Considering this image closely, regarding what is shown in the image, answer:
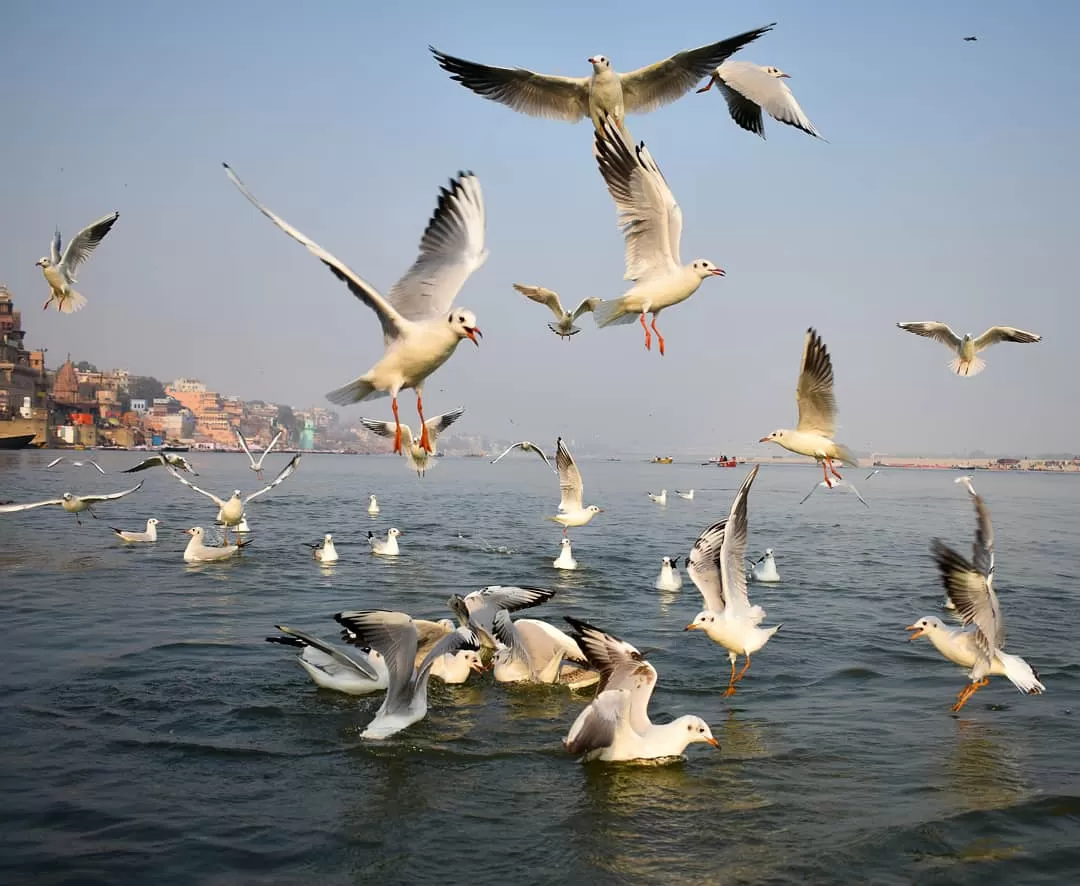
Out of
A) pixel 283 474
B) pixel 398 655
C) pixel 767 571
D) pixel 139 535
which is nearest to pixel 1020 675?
pixel 398 655

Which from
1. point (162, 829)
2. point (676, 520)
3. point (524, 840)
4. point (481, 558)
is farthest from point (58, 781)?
point (676, 520)

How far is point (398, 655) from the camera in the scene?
7.00m

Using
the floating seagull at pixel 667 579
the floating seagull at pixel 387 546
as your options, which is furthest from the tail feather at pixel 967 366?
the floating seagull at pixel 387 546

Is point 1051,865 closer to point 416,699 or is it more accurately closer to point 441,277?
point 416,699

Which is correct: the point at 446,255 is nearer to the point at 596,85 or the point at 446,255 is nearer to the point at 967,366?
the point at 596,85

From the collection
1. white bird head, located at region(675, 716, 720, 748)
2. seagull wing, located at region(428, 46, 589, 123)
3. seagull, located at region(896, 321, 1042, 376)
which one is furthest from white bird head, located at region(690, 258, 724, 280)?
seagull, located at region(896, 321, 1042, 376)

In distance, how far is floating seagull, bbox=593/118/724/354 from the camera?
688cm

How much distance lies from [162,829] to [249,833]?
535 mm

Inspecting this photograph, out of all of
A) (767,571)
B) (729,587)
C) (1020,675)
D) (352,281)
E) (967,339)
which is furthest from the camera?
(767,571)

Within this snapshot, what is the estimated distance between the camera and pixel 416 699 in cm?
743

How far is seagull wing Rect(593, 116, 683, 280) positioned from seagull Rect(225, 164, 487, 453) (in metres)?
1.00

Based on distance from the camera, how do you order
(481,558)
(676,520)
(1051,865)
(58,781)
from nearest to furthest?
1. (1051,865)
2. (58,781)
3. (481,558)
4. (676,520)

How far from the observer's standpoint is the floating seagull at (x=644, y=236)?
6875mm

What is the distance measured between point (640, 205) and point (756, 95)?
1312 mm
